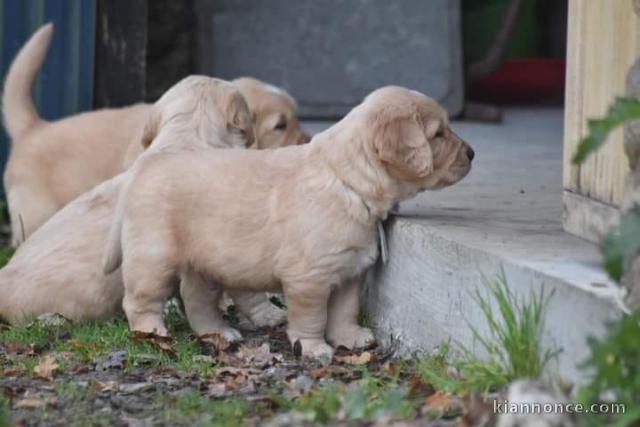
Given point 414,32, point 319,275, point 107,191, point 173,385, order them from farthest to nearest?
point 414,32 → point 107,191 → point 319,275 → point 173,385

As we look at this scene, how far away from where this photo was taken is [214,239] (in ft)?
15.2

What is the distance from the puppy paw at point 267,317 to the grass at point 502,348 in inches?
50.4

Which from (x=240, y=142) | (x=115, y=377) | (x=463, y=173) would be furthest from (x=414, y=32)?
(x=115, y=377)

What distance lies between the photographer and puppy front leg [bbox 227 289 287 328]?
5.17 meters

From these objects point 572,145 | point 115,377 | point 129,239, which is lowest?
point 115,377

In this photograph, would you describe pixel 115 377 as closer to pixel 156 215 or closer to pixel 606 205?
Answer: pixel 156 215

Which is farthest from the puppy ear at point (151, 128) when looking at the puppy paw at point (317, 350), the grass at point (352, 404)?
the grass at point (352, 404)

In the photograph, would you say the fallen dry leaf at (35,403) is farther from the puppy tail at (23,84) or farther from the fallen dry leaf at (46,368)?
the puppy tail at (23,84)

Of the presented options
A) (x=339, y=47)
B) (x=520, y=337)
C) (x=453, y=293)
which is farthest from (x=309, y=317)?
(x=339, y=47)

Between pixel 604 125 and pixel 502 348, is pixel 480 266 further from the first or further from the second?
pixel 604 125

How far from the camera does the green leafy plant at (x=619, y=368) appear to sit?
292 cm

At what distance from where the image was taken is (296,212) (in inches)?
178

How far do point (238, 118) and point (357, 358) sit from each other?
4.39 ft

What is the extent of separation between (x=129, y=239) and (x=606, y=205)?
166 centimetres
